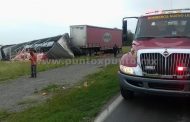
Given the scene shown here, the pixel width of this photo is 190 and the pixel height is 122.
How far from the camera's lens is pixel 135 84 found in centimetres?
898

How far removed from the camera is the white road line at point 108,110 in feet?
27.8

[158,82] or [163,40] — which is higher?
[163,40]

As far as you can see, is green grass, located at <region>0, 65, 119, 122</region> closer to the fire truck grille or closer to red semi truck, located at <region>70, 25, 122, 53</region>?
the fire truck grille

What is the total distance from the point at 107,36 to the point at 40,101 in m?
44.0

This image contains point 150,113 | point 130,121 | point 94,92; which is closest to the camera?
point 130,121

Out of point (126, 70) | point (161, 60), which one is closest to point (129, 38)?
point (126, 70)

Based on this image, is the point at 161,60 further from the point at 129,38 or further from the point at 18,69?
the point at 18,69

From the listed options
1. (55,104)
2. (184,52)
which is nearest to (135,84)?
(184,52)

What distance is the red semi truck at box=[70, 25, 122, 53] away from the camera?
161ft

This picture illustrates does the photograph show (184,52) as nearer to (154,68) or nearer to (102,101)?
(154,68)

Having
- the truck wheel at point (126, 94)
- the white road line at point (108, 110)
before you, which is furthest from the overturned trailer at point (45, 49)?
the truck wheel at point (126, 94)

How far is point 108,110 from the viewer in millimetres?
9195

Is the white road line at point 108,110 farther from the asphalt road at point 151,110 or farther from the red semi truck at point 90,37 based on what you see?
the red semi truck at point 90,37

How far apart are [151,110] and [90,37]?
41.2m
